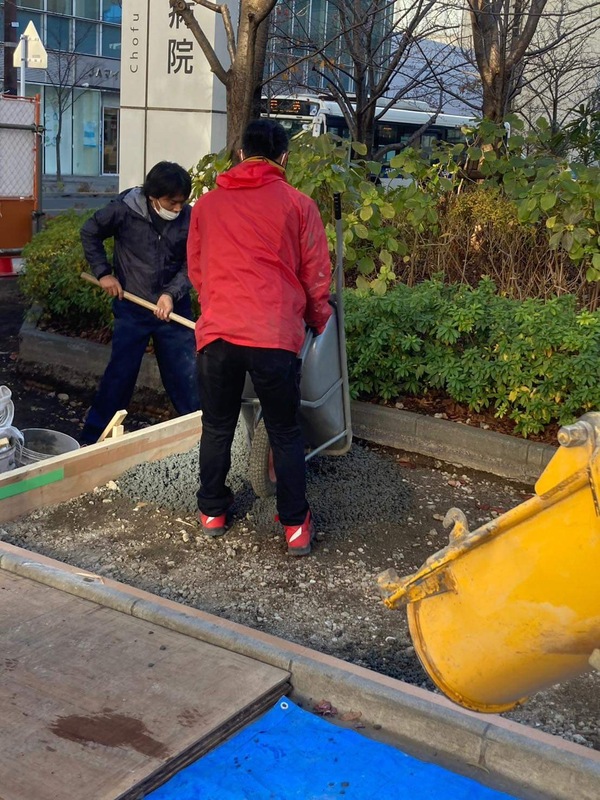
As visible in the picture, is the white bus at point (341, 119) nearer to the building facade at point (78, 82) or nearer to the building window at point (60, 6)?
the building facade at point (78, 82)

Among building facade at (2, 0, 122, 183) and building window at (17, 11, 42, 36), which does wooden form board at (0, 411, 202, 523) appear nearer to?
building facade at (2, 0, 122, 183)

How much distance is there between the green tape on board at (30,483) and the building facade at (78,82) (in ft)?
106

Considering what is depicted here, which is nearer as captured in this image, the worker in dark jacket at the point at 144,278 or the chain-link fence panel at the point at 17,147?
the worker in dark jacket at the point at 144,278

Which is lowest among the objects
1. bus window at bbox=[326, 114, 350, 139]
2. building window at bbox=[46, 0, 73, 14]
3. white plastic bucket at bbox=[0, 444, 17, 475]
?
white plastic bucket at bbox=[0, 444, 17, 475]

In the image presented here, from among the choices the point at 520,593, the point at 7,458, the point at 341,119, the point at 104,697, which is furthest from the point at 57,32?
the point at 520,593

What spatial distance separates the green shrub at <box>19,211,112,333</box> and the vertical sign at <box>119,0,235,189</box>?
2.84ft

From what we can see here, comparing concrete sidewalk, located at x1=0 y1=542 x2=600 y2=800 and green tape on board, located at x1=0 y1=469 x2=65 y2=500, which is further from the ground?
green tape on board, located at x1=0 y1=469 x2=65 y2=500

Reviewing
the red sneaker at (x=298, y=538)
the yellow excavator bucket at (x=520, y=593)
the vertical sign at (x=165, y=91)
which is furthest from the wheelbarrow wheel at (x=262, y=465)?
the vertical sign at (x=165, y=91)

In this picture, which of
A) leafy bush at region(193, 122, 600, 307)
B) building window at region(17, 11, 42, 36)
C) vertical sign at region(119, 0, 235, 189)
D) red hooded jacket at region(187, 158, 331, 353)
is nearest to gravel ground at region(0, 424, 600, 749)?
red hooded jacket at region(187, 158, 331, 353)

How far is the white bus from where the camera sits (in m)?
21.4

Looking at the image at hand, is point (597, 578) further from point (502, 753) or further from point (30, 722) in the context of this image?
point (30, 722)

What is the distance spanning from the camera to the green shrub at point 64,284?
8.36 meters

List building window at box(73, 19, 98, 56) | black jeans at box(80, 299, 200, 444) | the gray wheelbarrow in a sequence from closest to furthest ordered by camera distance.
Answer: the gray wheelbarrow
black jeans at box(80, 299, 200, 444)
building window at box(73, 19, 98, 56)

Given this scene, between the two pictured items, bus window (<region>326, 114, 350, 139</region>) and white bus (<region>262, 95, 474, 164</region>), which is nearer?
white bus (<region>262, 95, 474, 164</region>)
